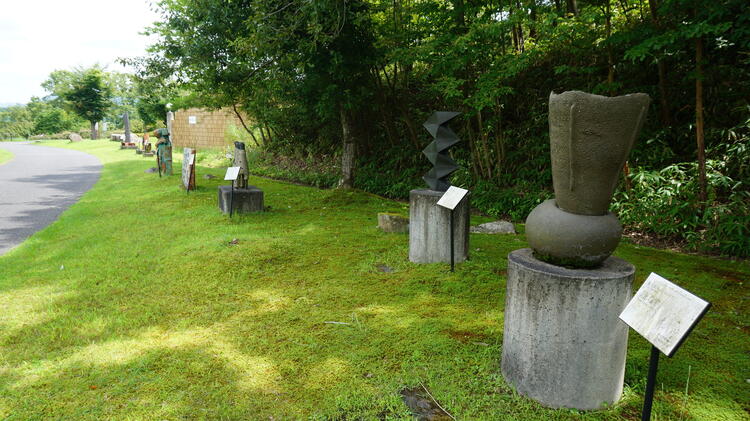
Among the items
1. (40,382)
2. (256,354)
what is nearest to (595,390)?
(256,354)

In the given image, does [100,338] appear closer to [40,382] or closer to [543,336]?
[40,382]

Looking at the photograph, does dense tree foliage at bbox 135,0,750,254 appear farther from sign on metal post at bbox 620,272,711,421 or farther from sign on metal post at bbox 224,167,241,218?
sign on metal post at bbox 620,272,711,421

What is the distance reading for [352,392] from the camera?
274cm

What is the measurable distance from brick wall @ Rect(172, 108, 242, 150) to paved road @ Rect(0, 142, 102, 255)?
5.32m

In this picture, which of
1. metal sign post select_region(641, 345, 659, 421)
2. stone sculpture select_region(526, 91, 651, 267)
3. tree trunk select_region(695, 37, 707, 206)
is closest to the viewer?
metal sign post select_region(641, 345, 659, 421)

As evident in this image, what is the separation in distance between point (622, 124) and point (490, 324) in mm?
1960

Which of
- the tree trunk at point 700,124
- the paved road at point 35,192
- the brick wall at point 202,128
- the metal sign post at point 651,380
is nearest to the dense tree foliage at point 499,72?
the tree trunk at point 700,124

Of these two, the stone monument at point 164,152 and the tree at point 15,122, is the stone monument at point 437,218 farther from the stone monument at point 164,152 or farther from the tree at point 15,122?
the tree at point 15,122

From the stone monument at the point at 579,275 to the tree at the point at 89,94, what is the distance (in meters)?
Result: 40.4

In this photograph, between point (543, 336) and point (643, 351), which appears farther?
point (643, 351)

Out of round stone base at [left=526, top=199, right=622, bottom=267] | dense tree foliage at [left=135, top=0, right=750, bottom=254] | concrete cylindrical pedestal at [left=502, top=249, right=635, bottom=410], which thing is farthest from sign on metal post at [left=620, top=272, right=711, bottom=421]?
dense tree foliage at [left=135, top=0, right=750, bottom=254]

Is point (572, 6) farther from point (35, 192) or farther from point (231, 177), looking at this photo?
point (35, 192)

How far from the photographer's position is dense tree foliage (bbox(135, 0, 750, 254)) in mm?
6191

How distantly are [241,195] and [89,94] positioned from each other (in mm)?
34686
